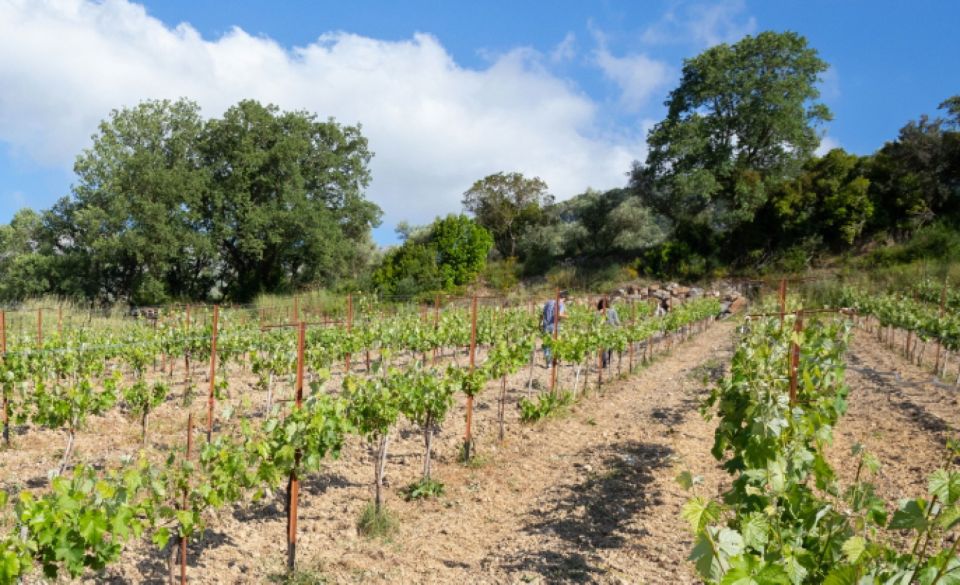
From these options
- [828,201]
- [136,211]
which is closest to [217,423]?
[136,211]

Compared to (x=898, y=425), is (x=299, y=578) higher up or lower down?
lower down

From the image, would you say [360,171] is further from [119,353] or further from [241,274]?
[119,353]

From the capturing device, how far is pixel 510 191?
38.0 m

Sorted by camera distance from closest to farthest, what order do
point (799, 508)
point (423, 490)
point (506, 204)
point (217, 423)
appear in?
1. point (799, 508)
2. point (423, 490)
3. point (217, 423)
4. point (506, 204)

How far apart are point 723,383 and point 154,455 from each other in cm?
540

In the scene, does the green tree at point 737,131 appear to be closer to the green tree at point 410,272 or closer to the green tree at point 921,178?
the green tree at point 921,178

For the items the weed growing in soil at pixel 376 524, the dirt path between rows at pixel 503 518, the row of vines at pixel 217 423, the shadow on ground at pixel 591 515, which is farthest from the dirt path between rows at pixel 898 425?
the weed growing in soil at pixel 376 524

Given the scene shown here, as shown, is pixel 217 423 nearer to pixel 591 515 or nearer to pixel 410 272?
pixel 591 515

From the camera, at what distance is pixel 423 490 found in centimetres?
545

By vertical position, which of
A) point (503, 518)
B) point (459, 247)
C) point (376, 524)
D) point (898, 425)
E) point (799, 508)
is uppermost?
point (459, 247)

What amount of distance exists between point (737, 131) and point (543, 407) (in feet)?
87.8

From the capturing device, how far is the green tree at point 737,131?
2858 centimetres

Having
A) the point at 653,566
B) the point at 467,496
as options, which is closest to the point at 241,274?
the point at 467,496

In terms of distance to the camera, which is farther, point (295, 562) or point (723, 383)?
point (723, 383)
